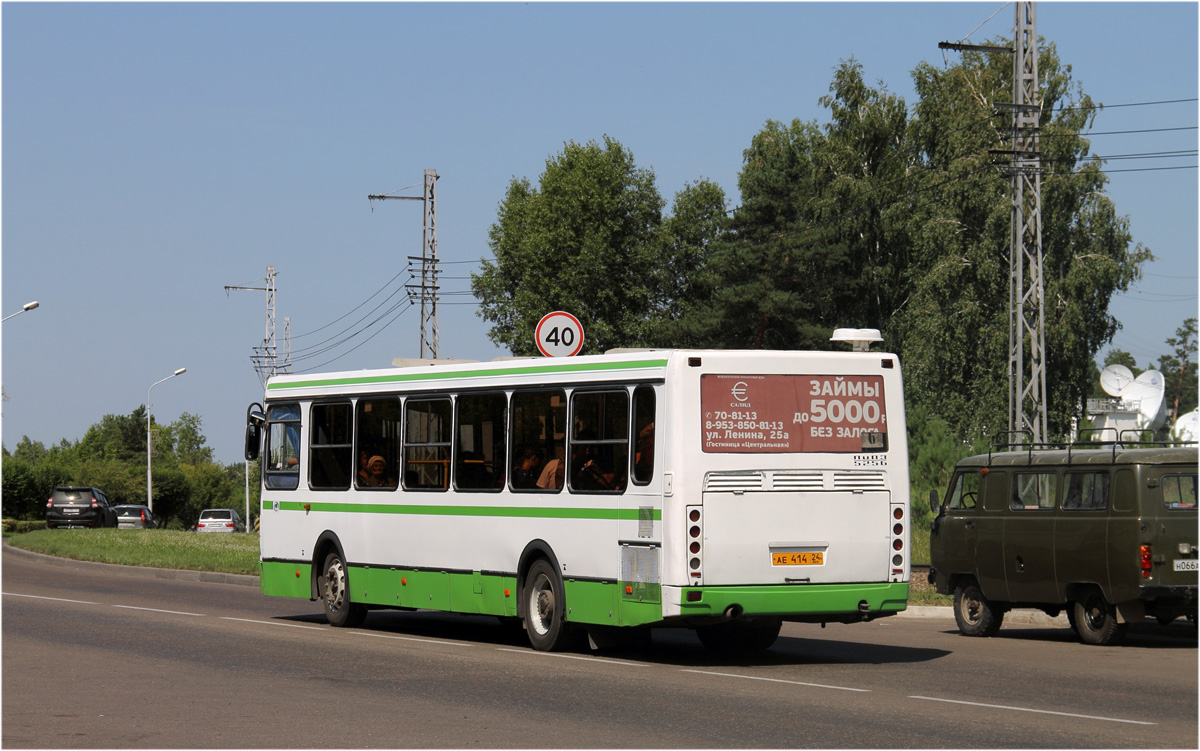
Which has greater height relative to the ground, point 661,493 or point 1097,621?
point 661,493

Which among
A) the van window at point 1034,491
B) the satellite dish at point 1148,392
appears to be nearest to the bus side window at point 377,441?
the van window at point 1034,491

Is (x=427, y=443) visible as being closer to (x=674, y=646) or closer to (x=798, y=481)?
(x=674, y=646)

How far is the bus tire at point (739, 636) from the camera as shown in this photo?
51.6 feet

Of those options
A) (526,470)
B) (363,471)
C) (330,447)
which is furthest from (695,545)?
(330,447)

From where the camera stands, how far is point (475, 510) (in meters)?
16.6

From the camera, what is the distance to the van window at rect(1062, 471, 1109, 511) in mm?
16750

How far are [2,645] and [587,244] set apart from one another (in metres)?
60.2

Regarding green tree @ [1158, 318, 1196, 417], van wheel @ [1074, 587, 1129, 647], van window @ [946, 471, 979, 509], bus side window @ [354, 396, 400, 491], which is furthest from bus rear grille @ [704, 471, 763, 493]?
green tree @ [1158, 318, 1196, 417]

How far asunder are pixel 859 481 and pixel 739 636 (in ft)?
7.34

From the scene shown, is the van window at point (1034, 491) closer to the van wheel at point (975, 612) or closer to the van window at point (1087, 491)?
the van window at point (1087, 491)

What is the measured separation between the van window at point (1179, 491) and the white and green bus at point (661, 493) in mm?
3147

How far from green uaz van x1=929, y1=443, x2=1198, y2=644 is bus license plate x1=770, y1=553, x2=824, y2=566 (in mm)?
3806

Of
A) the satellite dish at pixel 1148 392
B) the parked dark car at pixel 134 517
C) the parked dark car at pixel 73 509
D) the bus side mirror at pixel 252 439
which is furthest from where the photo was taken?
the satellite dish at pixel 1148 392

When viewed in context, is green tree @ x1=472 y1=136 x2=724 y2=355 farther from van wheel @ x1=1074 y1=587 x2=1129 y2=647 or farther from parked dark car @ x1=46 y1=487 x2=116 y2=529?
van wheel @ x1=1074 y1=587 x2=1129 y2=647
